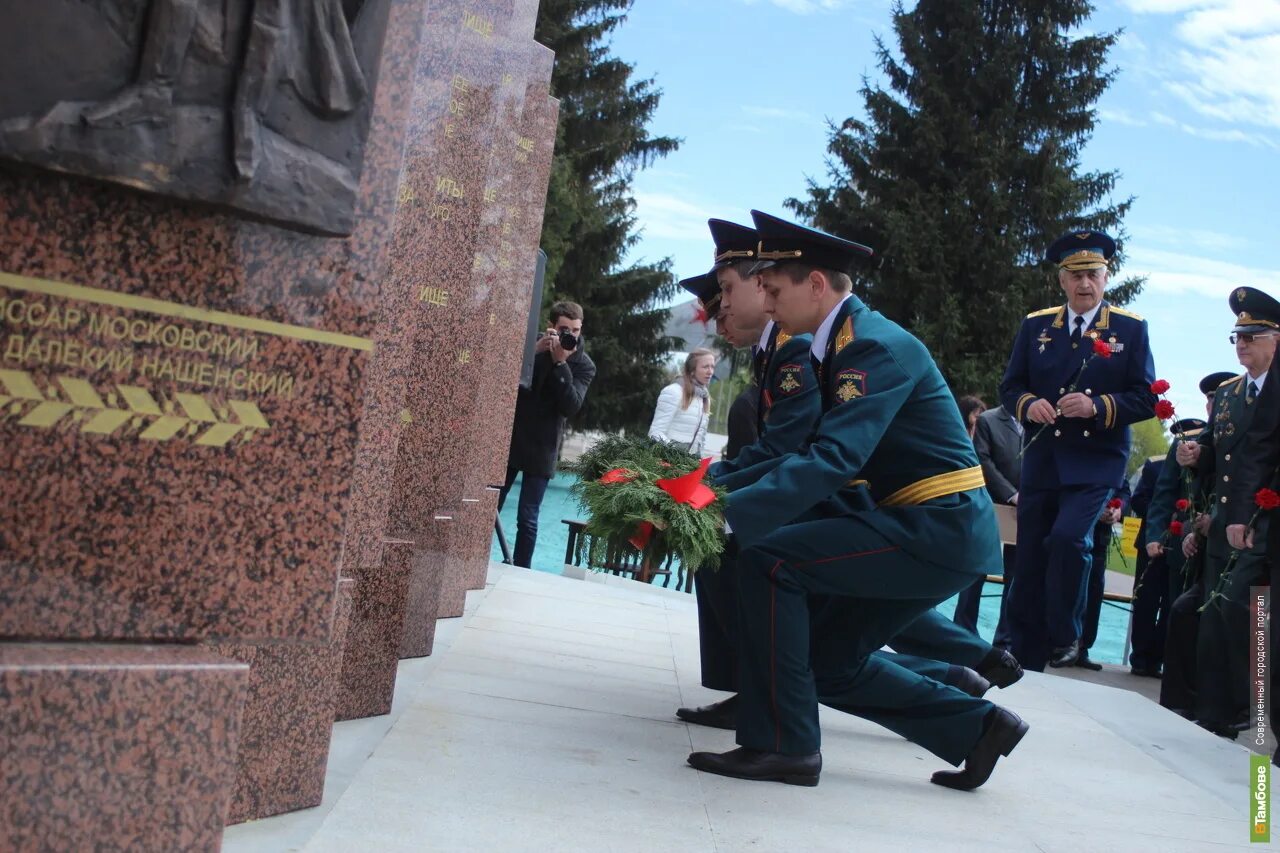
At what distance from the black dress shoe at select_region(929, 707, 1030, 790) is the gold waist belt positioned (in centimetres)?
76

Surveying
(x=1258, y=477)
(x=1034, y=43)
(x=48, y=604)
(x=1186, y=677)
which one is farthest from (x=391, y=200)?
(x=1034, y=43)

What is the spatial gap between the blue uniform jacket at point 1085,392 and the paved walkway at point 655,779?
1295 millimetres

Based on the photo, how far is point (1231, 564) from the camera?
21.7ft

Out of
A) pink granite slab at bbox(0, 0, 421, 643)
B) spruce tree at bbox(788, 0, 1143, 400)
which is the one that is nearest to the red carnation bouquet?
pink granite slab at bbox(0, 0, 421, 643)

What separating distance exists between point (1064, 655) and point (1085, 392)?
173 centimetres

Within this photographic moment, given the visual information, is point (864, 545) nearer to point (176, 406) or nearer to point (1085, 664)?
point (176, 406)

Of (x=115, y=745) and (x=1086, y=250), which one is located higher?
(x=1086, y=250)

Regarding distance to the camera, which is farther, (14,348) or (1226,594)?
(1226,594)

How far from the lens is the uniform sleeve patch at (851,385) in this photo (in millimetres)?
4176

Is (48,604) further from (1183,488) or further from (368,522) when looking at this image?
(1183,488)

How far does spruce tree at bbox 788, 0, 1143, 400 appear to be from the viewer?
27.8m

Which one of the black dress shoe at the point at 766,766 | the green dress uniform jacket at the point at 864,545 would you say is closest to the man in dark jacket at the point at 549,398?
the green dress uniform jacket at the point at 864,545

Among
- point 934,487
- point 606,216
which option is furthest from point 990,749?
point 606,216

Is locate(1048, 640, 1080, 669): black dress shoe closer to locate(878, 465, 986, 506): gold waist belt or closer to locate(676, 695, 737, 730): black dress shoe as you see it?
locate(676, 695, 737, 730): black dress shoe
